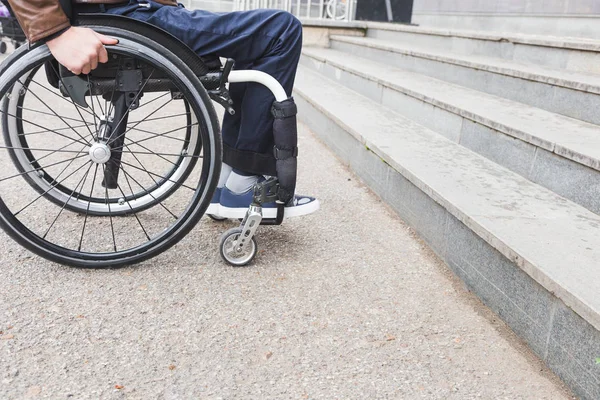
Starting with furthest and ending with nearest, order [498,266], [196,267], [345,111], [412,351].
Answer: [345,111] → [196,267] → [498,266] → [412,351]

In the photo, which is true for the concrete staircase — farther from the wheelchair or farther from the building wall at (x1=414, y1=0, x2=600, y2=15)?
the building wall at (x1=414, y1=0, x2=600, y2=15)

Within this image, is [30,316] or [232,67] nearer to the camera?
[30,316]

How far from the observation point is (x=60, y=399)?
1.25 meters

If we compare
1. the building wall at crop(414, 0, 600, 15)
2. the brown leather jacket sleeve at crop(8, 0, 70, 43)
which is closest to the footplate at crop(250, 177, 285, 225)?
the brown leather jacket sleeve at crop(8, 0, 70, 43)

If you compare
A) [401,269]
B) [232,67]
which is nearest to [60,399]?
[232,67]

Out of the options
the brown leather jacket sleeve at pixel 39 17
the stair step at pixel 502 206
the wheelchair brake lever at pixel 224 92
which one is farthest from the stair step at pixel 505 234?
the brown leather jacket sleeve at pixel 39 17

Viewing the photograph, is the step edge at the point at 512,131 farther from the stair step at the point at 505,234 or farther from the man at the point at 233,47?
the man at the point at 233,47

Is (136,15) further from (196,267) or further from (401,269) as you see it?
(401,269)

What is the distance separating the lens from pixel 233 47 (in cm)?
177

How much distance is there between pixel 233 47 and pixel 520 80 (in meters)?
1.81

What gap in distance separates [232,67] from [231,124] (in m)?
0.27

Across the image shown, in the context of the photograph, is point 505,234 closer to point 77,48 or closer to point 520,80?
point 77,48

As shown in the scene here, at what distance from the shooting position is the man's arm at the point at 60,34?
5.05ft

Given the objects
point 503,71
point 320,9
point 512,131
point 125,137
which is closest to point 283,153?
point 125,137
